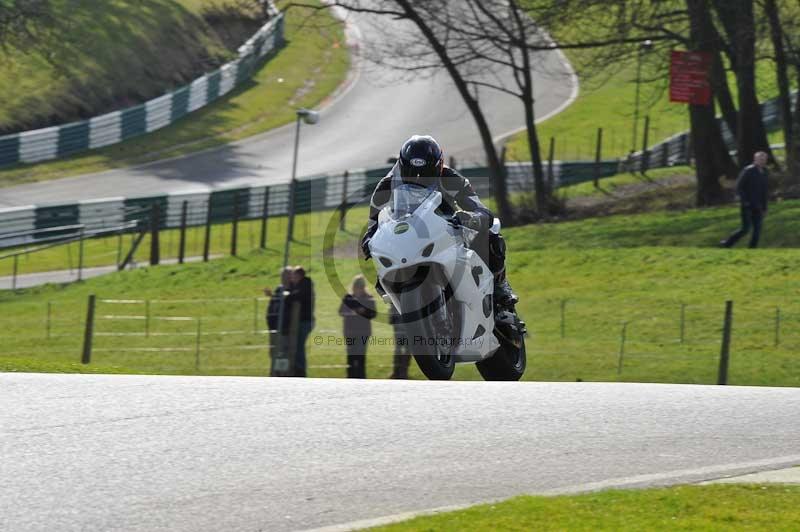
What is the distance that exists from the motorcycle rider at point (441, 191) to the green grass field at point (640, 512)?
10.5 ft

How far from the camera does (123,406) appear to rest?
903cm

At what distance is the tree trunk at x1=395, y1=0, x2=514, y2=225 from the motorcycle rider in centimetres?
1929

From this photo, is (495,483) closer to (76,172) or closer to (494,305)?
(494,305)

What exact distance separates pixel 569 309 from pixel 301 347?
18.9 ft

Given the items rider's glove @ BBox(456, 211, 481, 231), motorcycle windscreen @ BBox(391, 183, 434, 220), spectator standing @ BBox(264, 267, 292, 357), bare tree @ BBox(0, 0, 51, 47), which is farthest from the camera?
bare tree @ BBox(0, 0, 51, 47)

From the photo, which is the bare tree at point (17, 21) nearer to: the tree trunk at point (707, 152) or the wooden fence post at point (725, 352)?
the tree trunk at point (707, 152)

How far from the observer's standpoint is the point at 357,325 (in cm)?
1742

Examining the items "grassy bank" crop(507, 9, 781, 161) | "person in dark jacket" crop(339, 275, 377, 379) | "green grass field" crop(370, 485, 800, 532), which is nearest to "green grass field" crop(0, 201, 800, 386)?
"person in dark jacket" crop(339, 275, 377, 379)

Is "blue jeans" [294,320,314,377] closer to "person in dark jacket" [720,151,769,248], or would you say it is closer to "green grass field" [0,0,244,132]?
"person in dark jacket" [720,151,769,248]

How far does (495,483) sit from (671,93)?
2135 cm

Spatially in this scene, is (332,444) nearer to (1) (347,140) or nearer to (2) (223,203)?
(2) (223,203)

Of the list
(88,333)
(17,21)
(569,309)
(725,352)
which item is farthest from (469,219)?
(17,21)

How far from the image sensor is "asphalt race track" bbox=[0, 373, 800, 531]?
7125 mm

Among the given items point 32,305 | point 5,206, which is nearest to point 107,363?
point 32,305
